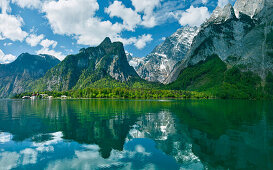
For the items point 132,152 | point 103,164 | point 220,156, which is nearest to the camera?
point 103,164

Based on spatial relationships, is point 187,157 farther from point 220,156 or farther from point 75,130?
point 75,130

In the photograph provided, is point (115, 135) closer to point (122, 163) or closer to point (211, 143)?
point (122, 163)

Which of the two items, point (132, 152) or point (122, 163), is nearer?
point (122, 163)

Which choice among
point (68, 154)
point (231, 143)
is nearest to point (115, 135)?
point (68, 154)

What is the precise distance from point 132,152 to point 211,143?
44.3ft

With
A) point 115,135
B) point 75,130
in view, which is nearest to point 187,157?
point 115,135

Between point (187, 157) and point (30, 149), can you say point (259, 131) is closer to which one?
point (187, 157)

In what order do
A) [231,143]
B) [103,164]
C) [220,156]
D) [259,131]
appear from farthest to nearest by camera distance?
[259,131] < [231,143] < [220,156] < [103,164]

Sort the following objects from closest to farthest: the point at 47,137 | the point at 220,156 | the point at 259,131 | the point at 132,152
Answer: the point at 220,156 → the point at 132,152 → the point at 47,137 → the point at 259,131

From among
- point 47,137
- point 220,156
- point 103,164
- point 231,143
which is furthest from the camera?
point 47,137

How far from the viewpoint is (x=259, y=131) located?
3722cm

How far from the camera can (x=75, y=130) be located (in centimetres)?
3834

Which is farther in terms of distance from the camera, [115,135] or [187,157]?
[115,135]

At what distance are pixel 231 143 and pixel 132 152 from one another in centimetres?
1674
